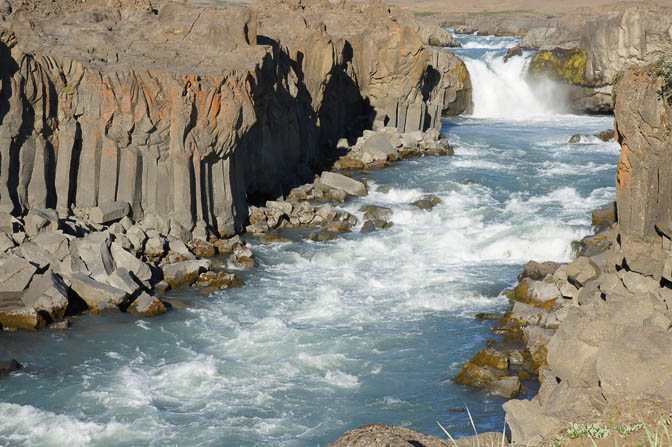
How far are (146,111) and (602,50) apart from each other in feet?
135

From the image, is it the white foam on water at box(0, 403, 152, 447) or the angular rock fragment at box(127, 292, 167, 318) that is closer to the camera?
the white foam on water at box(0, 403, 152, 447)

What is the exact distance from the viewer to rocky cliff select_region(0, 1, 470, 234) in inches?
1061

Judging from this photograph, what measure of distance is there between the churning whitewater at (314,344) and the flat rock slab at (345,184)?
60 centimetres

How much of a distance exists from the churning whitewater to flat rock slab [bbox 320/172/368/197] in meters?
0.60

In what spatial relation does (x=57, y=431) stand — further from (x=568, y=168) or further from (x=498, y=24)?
(x=498, y=24)

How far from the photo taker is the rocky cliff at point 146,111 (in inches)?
1061

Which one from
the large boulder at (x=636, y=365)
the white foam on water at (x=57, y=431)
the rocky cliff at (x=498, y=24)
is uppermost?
the rocky cliff at (x=498, y=24)


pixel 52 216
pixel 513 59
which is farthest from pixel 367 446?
pixel 513 59

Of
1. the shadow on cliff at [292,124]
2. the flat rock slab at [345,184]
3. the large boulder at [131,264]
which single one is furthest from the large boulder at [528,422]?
the flat rock slab at [345,184]

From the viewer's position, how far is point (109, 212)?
91.1 ft

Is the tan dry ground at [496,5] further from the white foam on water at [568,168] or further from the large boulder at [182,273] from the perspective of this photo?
the large boulder at [182,273]

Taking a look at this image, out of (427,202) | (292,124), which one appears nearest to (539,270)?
(427,202)

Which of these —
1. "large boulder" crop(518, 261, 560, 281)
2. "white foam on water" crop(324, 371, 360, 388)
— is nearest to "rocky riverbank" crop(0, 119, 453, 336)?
"white foam on water" crop(324, 371, 360, 388)

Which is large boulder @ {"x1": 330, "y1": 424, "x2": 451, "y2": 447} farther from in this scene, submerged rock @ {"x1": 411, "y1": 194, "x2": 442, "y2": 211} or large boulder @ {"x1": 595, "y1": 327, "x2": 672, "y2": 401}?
submerged rock @ {"x1": 411, "y1": 194, "x2": 442, "y2": 211}
